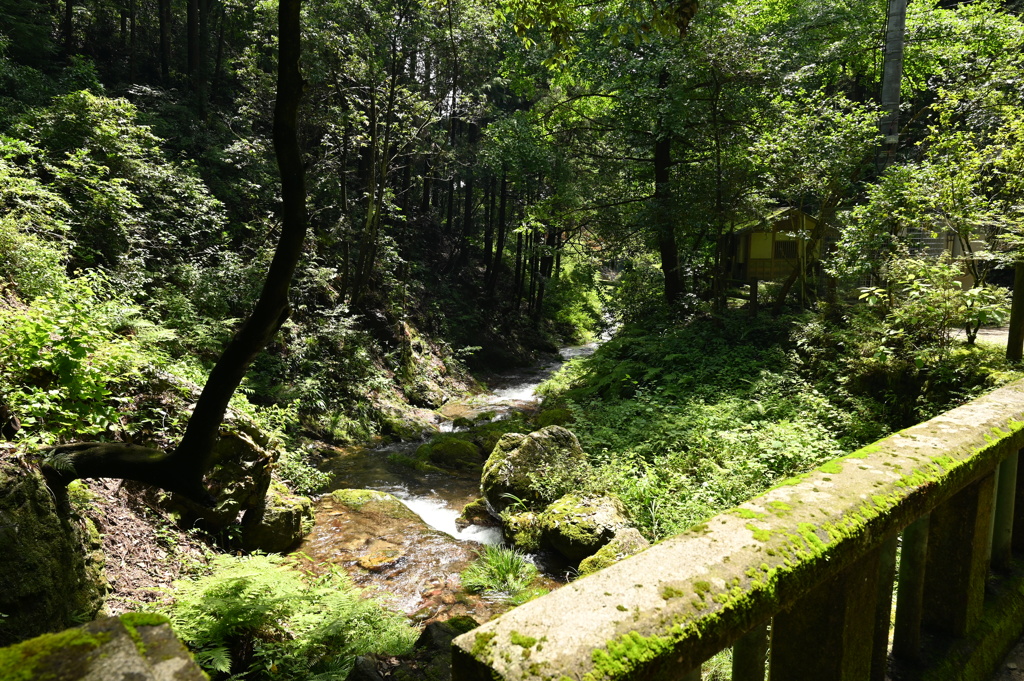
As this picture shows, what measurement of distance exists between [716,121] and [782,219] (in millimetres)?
3887

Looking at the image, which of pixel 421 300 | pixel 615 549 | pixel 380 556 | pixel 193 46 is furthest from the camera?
pixel 421 300

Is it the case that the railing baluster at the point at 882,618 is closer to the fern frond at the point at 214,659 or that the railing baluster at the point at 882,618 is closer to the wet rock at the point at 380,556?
the fern frond at the point at 214,659

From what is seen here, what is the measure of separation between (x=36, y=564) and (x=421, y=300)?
20831 millimetres

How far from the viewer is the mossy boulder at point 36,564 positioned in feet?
11.0

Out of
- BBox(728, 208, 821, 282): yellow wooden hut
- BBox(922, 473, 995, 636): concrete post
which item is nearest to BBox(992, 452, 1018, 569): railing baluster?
BBox(922, 473, 995, 636): concrete post

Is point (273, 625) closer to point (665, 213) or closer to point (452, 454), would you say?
point (452, 454)

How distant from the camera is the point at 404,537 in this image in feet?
26.7

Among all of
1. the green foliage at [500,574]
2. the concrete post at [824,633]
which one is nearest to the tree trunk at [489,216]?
the green foliage at [500,574]

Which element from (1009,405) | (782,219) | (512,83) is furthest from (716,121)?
(1009,405)

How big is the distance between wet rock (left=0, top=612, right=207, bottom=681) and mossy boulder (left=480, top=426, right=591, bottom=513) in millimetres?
8069

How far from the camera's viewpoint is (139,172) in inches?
504

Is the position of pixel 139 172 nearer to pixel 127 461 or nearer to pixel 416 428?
pixel 416 428

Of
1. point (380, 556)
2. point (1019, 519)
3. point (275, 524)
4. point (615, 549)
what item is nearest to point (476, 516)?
point (380, 556)

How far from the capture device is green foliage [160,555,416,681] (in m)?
4.14
